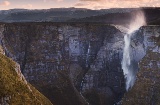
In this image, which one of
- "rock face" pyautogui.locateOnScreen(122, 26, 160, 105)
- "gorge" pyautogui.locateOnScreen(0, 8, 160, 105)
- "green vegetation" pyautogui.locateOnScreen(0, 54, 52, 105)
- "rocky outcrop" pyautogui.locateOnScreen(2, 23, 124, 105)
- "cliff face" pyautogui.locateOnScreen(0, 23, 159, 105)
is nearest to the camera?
"green vegetation" pyautogui.locateOnScreen(0, 54, 52, 105)

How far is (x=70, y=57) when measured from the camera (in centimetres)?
15038

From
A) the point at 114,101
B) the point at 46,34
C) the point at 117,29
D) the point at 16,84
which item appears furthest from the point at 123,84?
the point at 16,84

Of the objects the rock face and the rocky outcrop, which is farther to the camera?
the rocky outcrop

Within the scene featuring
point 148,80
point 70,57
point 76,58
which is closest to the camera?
point 148,80

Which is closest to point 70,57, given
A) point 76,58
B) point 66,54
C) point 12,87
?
point 66,54

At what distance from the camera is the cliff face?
14275 centimetres

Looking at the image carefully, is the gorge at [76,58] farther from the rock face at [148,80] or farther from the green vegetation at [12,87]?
the green vegetation at [12,87]

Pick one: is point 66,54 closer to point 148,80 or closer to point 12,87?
A: point 148,80

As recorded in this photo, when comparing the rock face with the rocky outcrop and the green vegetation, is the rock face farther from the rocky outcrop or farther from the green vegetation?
the green vegetation

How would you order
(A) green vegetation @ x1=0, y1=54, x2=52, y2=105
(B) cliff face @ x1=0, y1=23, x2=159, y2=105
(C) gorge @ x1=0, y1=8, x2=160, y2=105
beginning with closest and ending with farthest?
(A) green vegetation @ x1=0, y1=54, x2=52, y2=105 < (C) gorge @ x1=0, y1=8, x2=160, y2=105 < (B) cliff face @ x1=0, y1=23, x2=159, y2=105

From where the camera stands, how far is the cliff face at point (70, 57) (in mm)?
142750

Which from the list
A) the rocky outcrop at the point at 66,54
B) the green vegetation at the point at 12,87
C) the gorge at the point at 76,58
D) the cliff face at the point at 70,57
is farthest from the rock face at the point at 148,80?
the green vegetation at the point at 12,87

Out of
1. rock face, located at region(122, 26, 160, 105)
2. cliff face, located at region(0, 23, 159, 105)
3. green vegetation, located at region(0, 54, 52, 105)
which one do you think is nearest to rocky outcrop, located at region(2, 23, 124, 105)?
cliff face, located at region(0, 23, 159, 105)

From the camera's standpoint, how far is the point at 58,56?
5837 inches
